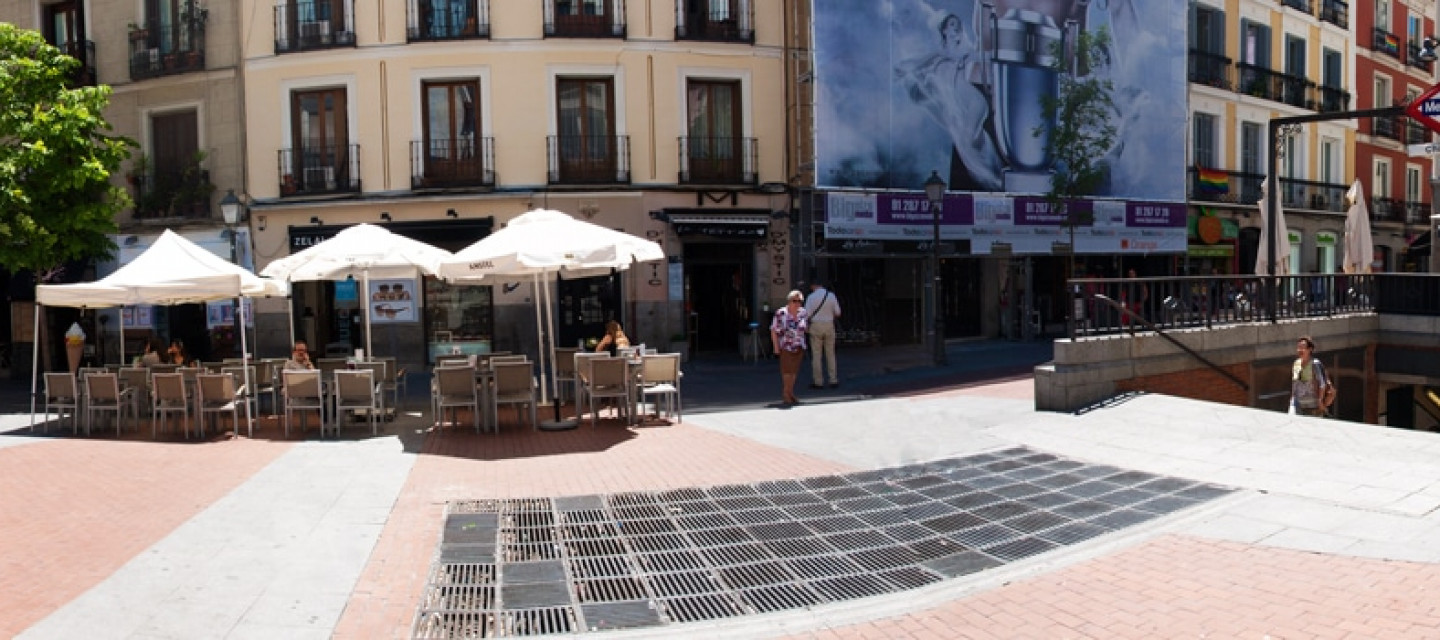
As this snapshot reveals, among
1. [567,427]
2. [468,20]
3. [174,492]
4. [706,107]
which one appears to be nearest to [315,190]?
[468,20]

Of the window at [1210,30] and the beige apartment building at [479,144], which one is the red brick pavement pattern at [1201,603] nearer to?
the beige apartment building at [479,144]

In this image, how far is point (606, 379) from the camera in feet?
35.7

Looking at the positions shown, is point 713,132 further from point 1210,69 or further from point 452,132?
point 1210,69

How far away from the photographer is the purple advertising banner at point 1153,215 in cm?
2616

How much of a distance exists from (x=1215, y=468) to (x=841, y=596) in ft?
14.8

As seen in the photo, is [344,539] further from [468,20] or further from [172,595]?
[468,20]

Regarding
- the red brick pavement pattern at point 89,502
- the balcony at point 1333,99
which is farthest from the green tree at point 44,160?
the balcony at point 1333,99

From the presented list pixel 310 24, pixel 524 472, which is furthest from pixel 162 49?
pixel 524 472

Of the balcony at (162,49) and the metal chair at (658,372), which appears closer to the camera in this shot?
the metal chair at (658,372)

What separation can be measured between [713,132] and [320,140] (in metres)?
8.52

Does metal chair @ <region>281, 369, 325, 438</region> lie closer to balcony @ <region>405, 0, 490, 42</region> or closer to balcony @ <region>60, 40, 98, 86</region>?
balcony @ <region>405, 0, 490, 42</region>

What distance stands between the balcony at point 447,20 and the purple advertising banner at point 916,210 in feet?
31.2

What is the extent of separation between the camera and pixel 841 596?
17.1ft

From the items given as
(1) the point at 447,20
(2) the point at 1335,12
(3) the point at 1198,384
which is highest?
(2) the point at 1335,12
